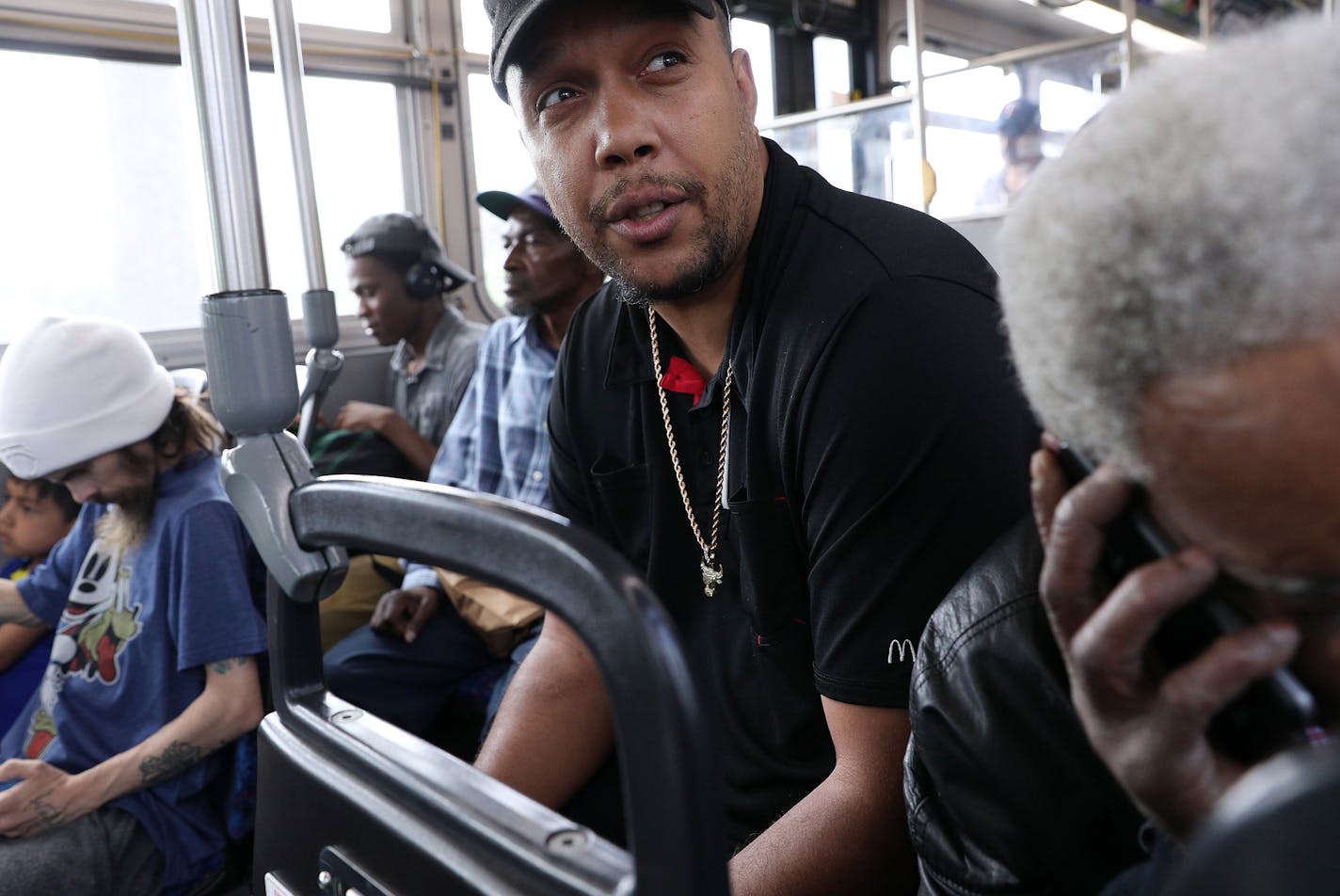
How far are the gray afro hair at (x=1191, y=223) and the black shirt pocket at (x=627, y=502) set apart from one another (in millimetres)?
848

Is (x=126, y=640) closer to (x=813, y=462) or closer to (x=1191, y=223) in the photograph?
→ (x=813, y=462)

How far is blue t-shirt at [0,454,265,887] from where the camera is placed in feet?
5.61

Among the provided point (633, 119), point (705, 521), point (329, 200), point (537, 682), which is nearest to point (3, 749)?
point (537, 682)

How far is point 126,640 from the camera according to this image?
1.75 meters

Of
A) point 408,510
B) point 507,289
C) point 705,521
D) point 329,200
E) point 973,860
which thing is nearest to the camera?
point 408,510

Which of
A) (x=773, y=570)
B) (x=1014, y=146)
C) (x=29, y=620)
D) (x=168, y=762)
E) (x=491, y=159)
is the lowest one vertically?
(x=168, y=762)

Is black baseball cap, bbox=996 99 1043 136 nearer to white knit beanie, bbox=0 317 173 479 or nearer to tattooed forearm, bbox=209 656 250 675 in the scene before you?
white knit beanie, bbox=0 317 173 479

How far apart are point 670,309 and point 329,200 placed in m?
→ 3.14

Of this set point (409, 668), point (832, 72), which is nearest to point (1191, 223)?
point (409, 668)

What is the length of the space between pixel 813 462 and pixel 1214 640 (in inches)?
21.8

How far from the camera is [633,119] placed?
117 centimetres

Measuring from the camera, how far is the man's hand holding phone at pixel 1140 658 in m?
0.47

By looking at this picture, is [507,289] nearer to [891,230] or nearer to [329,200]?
[329,200]

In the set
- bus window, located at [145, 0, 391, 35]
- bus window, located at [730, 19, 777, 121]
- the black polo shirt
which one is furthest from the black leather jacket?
bus window, located at [730, 19, 777, 121]
